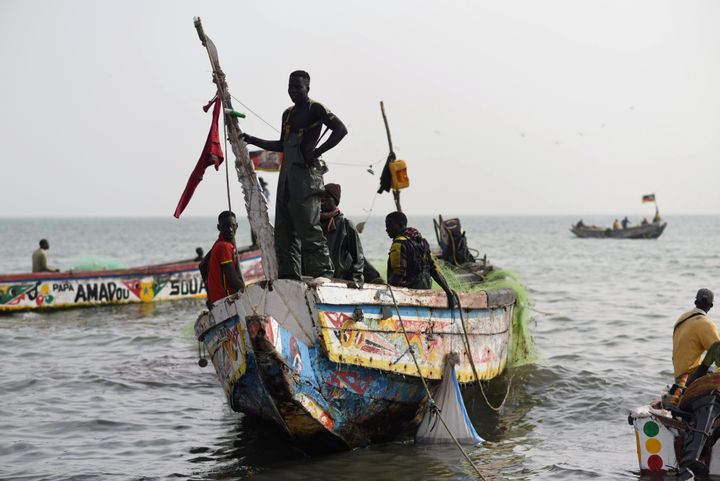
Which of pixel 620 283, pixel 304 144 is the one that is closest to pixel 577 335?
pixel 304 144

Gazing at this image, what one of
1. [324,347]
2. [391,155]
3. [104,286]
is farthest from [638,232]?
[324,347]

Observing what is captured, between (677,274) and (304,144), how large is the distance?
3107cm

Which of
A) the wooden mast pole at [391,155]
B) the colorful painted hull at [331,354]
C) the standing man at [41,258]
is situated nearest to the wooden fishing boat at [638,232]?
the standing man at [41,258]

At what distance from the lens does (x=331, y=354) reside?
7.31m

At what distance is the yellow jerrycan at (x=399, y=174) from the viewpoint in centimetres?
1175

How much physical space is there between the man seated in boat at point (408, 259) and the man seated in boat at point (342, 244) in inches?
14.1

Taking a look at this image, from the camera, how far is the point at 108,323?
63.5 ft

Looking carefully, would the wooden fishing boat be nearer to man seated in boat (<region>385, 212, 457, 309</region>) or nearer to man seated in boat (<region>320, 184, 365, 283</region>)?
man seated in boat (<region>385, 212, 457, 309</region>)

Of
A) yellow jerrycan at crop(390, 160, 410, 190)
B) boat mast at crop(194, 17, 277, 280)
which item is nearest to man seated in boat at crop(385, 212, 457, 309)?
boat mast at crop(194, 17, 277, 280)

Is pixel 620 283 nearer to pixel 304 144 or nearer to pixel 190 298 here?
pixel 190 298

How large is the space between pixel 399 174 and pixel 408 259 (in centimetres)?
335

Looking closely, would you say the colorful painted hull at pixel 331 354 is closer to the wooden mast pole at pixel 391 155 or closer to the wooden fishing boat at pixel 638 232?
the wooden mast pole at pixel 391 155

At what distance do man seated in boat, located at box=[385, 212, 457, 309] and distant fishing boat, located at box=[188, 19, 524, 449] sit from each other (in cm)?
41

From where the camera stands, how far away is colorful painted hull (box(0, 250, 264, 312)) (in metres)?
20.1
